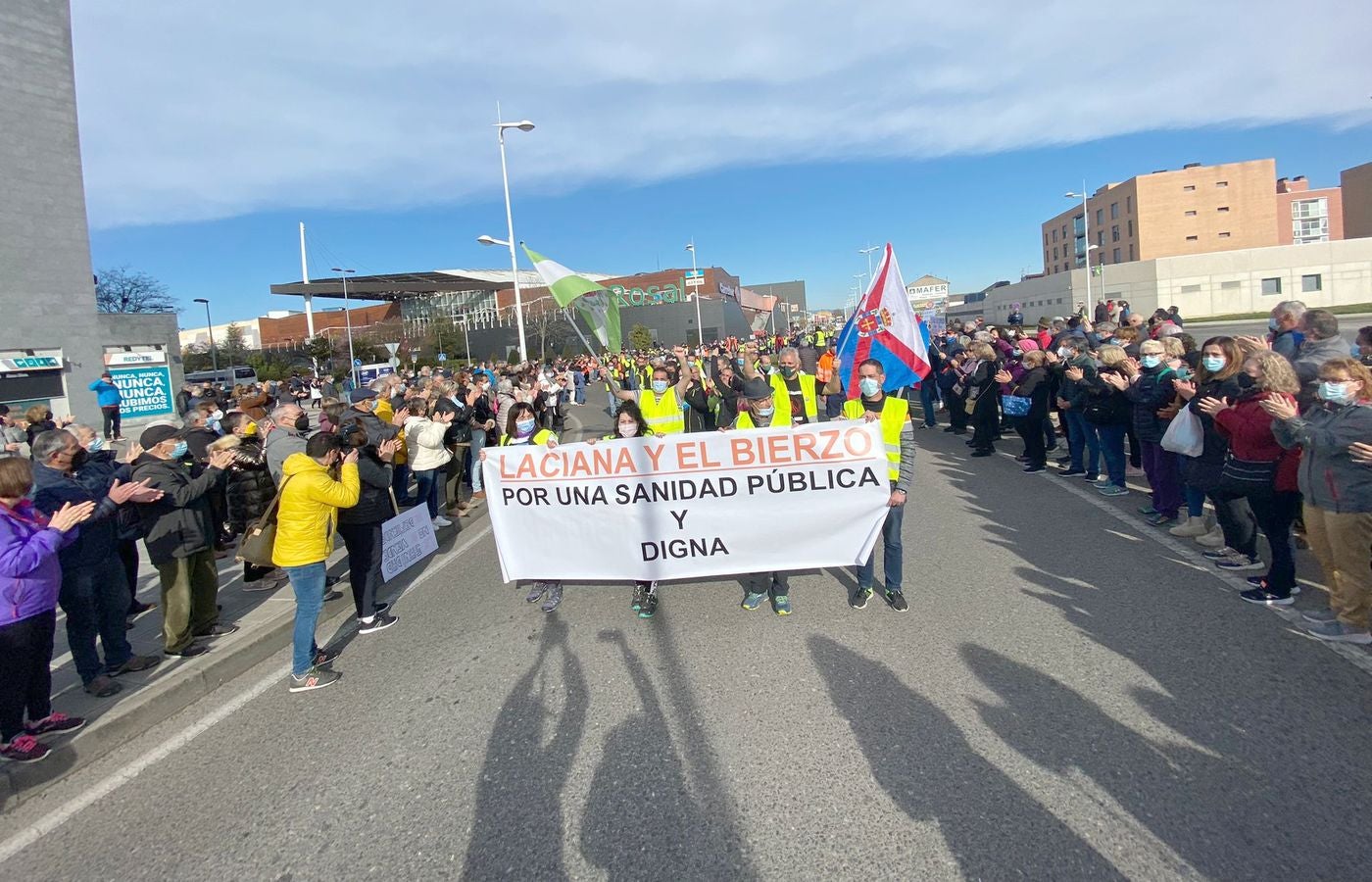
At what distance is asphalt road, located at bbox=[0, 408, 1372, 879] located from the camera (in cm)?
289

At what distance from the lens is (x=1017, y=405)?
10.1 meters

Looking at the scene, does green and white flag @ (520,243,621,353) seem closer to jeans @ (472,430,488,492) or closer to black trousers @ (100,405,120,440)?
jeans @ (472,430,488,492)

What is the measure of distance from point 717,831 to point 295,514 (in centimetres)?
321

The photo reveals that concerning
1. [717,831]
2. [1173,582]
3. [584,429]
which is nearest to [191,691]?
[717,831]

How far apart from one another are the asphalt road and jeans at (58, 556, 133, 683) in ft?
2.46

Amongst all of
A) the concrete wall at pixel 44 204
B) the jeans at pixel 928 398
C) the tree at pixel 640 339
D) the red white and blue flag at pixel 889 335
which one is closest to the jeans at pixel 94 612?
the red white and blue flag at pixel 889 335

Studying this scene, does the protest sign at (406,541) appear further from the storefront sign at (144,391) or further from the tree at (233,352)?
the tree at (233,352)

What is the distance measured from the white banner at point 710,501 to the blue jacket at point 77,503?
8.70 feet

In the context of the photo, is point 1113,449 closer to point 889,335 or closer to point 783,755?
point 889,335

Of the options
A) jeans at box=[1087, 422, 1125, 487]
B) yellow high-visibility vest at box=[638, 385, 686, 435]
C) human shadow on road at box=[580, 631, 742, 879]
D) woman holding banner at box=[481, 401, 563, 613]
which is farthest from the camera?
jeans at box=[1087, 422, 1125, 487]

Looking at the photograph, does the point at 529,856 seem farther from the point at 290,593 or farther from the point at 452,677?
the point at 290,593

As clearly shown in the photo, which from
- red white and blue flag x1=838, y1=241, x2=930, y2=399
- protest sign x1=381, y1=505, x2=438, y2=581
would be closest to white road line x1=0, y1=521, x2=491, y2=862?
protest sign x1=381, y1=505, x2=438, y2=581

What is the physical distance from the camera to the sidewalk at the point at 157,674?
3928 mm

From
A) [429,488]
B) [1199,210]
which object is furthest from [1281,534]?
[1199,210]
